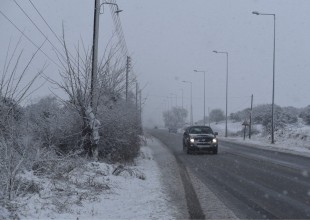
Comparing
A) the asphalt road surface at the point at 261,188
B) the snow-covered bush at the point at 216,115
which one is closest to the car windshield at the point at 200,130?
the asphalt road surface at the point at 261,188

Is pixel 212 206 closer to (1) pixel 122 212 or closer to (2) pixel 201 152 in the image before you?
(1) pixel 122 212

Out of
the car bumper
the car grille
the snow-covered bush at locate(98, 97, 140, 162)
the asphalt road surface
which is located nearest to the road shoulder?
the asphalt road surface

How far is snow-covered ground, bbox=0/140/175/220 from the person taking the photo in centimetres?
847

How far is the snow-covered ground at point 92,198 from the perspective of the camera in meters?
→ 8.47

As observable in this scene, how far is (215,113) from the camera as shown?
14738cm

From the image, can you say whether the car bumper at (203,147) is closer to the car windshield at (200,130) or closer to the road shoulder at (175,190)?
the car windshield at (200,130)

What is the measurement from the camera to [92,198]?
33.5 feet

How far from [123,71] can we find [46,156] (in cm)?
956

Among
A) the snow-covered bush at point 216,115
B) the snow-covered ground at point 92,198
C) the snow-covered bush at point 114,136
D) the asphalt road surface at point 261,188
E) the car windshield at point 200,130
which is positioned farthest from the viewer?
the snow-covered bush at point 216,115

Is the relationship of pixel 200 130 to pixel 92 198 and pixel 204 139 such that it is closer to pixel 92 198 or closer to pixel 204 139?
pixel 204 139

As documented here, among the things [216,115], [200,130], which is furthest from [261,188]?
[216,115]

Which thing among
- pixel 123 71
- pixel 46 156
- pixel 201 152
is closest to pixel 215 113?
pixel 201 152

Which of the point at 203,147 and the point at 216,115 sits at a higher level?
the point at 216,115

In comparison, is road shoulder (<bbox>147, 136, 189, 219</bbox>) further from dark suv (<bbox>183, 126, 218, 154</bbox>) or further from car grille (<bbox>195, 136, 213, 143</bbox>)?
car grille (<bbox>195, 136, 213, 143</bbox>)
